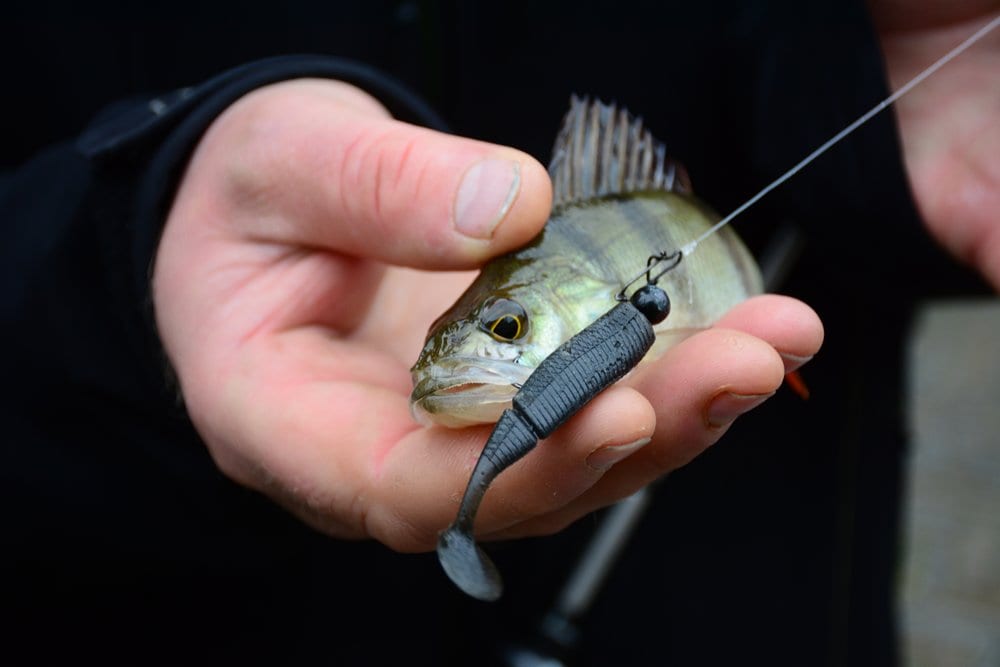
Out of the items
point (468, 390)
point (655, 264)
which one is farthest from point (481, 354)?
point (655, 264)

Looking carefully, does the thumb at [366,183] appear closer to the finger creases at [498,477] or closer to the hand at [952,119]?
the finger creases at [498,477]

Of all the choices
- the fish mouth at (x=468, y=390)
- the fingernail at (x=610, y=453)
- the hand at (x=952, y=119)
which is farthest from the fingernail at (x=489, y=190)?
the hand at (x=952, y=119)

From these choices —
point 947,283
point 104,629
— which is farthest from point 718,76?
point 104,629

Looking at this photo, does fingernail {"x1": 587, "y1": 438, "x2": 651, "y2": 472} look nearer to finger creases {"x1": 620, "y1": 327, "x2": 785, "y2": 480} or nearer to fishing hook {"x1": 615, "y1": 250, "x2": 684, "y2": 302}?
A: finger creases {"x1": 620, "y1": 327, "x2": 785, "y2": 480}

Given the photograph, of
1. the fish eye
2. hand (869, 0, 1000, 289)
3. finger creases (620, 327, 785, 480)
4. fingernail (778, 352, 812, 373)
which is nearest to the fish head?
the fish eye

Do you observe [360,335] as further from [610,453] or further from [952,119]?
[952,119]

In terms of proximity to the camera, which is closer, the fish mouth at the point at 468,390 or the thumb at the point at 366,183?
the fish mouth at the point at 468,390

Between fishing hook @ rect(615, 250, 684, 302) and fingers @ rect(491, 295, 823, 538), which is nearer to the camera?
fingers @ rect(491, 295, 823, 538)
